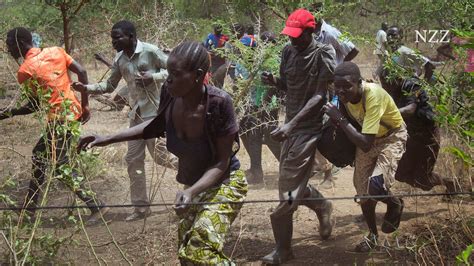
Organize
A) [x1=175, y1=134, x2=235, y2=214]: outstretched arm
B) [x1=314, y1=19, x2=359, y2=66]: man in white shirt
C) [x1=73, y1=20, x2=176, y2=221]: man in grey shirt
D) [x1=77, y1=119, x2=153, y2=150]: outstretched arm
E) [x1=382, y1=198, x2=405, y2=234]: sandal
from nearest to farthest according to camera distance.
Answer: [x1=175, y1=134, x2=235, y2=214]: outstretched arm, [x1=77, y1=119, x2=153, y2=150]: outstretched arm, [x1=382, y1=198, x2=405, y2=234]: sandal, [x1=73, y1=20, x2=176, y2=221]: man in grey shirt, [x1=314, y1=19, x2=359, y2=66]: man in white shirt

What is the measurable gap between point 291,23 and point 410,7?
1062 centimetres

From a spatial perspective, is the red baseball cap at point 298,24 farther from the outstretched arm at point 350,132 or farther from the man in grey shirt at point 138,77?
the man in grey shirt at point 138,77

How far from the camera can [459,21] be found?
4.91m

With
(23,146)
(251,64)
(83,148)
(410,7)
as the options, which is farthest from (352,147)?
(410,7)

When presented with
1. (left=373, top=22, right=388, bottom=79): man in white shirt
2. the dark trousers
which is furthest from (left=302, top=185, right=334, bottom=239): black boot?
the dark trousers

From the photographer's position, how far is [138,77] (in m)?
6.00

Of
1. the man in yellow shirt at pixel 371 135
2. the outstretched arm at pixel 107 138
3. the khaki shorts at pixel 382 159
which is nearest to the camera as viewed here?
the outstretched arm at pixel 107 138

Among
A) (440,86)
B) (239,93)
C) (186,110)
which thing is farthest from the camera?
(239,93)

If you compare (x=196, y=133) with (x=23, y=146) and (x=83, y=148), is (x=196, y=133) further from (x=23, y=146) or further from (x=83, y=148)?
(x=23, y=146)

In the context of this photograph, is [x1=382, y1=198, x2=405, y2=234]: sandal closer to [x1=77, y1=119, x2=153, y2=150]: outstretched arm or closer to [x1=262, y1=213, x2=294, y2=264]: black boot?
[x1=262, y1=213, x2=294, y2=264]: black boot

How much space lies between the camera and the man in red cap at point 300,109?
496cm

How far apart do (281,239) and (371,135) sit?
3.41 feet

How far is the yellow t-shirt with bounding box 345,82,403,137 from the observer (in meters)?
4.64

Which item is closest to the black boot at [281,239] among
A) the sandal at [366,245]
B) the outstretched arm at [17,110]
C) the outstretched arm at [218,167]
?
the sandal at [366,245]
